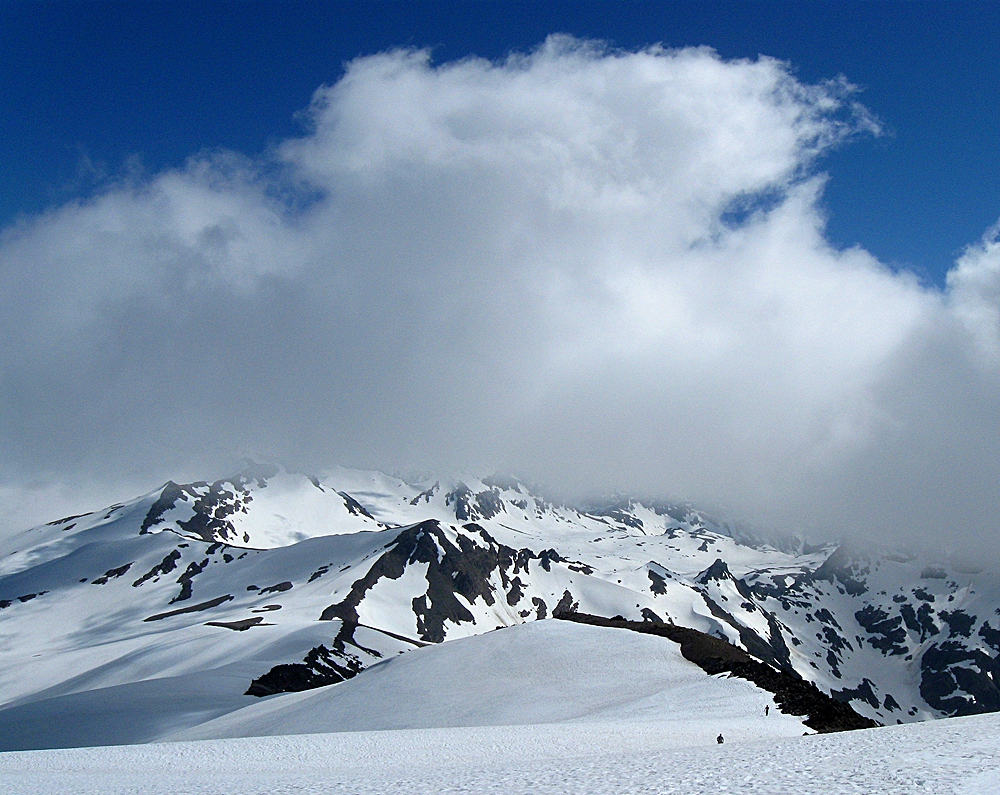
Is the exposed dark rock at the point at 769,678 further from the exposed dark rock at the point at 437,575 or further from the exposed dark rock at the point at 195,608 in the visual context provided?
the exposed dark rock at the point at 195,608

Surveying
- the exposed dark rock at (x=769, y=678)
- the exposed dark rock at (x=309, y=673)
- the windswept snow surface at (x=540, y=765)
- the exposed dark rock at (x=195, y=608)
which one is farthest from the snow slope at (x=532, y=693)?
the exposed dark rock at (x=195, y=608)

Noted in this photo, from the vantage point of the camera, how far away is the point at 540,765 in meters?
20.5

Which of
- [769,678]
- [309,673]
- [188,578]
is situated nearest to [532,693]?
[769,678]

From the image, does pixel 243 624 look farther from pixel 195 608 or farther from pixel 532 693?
pixel 532 693

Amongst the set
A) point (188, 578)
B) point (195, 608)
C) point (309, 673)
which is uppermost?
point (188, 578)

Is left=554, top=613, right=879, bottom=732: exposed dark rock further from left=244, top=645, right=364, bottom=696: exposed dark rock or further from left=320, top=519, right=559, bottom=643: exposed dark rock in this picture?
left=320, top=519, right=559, bottom=643: exposed dark rock

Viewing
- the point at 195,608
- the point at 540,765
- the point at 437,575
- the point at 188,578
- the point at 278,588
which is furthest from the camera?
the point at 188,578

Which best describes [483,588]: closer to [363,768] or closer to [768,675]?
[768,675]

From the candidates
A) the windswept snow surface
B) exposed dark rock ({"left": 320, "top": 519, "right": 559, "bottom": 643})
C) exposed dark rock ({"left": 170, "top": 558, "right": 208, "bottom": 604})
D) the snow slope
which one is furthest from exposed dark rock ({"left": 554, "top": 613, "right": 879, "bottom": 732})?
exposed dark rock ({"left": 170, "top": 558, "right": 208, "bottom": 604})

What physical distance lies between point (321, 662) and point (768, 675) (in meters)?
58.2

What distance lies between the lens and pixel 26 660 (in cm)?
13275

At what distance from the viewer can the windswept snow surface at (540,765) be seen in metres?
15.7

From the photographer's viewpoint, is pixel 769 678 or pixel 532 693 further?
pixel 532 693

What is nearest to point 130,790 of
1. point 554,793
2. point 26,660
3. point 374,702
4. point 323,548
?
point 554,793
